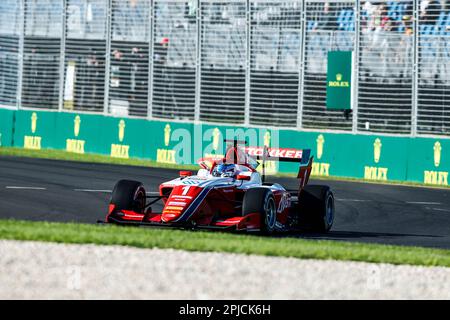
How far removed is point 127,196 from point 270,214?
1958 mm

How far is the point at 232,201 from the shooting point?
1459 centimetres

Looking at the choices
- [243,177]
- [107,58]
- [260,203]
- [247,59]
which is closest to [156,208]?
[243,177]

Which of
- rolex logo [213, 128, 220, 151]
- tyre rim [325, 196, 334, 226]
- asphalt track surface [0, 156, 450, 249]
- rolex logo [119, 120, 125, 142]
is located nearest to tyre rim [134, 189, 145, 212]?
asphalt track surface [0, 156, 450, 249]

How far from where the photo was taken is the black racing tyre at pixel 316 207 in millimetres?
15445

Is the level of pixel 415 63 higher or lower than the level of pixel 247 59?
lower

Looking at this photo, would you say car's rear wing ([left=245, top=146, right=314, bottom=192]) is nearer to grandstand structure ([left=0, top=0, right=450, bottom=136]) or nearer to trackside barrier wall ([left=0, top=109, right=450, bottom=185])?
trackside barrier wall ([left=0, top=109, right=450, bottom=185])

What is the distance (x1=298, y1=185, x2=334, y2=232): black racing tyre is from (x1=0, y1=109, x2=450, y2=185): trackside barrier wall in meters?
9.13

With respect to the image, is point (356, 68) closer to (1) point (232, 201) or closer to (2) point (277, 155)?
(2) point (277, 155)

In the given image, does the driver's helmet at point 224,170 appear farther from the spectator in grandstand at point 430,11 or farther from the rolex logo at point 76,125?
the rolex logo at point 76,125

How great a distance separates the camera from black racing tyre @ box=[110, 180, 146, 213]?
1431 centimetres

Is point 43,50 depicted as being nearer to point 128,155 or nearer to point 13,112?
point 13,112

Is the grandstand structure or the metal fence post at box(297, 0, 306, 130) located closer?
the grandstand structure

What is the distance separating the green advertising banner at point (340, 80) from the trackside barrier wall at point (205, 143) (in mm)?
965
